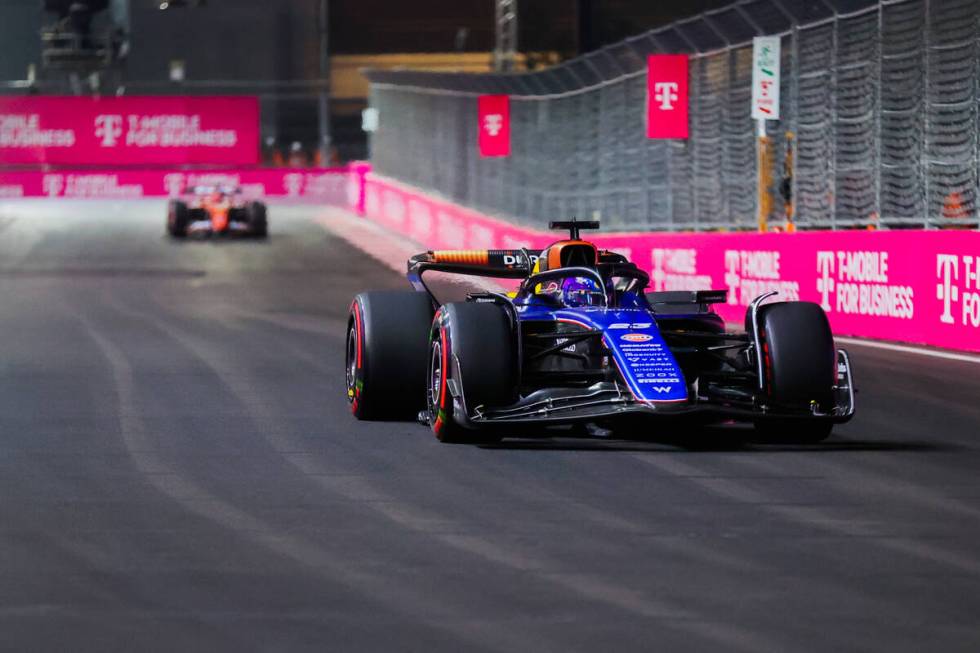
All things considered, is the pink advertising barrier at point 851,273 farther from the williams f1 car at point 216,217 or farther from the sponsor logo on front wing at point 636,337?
the williams f1 car at point 216,217

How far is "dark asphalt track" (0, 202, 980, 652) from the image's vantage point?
245 inches

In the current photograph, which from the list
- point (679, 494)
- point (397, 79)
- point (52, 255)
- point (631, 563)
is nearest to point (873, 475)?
point (679, 494)

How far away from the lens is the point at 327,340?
1850cm

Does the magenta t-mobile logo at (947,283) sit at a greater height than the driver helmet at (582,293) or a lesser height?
lesser

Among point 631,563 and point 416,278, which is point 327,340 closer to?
point 416,278

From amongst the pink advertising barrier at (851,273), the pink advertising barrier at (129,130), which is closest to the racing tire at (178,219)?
the pink advertising barrier at (851,273)

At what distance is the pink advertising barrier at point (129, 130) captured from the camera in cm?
5750

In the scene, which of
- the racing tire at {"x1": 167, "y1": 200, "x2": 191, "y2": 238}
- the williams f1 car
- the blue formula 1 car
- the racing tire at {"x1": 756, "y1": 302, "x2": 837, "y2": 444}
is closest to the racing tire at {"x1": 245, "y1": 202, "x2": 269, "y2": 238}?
the williams f1 car

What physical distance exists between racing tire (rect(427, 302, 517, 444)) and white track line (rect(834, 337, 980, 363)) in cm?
636

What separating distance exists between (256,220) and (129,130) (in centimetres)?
2021

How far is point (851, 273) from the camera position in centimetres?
1855

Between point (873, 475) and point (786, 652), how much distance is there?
3.90 metres

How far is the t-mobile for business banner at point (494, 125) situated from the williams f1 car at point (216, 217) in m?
7.01

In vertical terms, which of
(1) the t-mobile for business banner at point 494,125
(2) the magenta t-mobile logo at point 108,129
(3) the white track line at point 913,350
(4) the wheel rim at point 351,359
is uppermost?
(2) the magenta t-mobile logo at point 108,129
